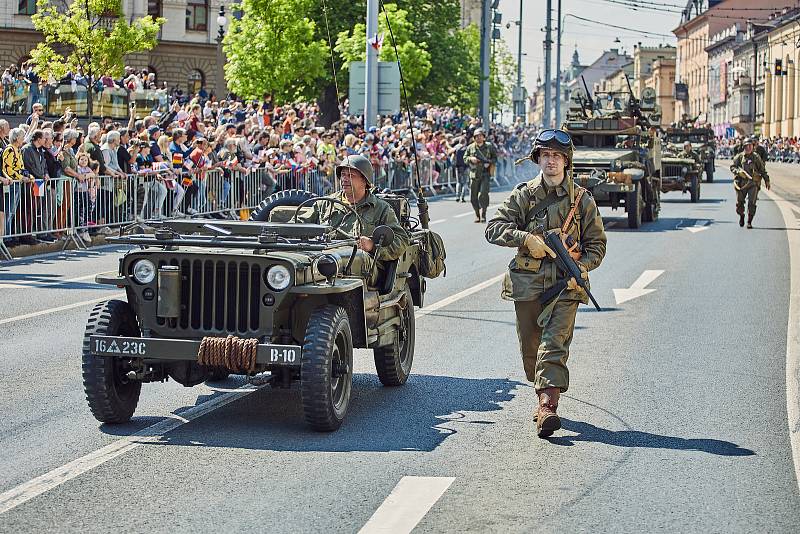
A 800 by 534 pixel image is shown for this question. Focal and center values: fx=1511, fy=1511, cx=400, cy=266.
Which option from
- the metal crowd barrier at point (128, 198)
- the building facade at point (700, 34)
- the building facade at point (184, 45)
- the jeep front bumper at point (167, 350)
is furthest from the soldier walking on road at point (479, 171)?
the building facade at point (700, 34)

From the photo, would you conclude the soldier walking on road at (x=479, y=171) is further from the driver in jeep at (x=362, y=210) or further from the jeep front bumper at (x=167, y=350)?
the jeep front bumper at (x=167, y=350)

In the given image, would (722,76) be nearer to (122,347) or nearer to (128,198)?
(128,198)

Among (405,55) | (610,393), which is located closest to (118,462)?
(610,393)

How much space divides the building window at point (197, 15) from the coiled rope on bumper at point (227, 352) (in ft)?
203

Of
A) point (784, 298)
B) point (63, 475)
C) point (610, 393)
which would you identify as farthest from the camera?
point (784, 298)

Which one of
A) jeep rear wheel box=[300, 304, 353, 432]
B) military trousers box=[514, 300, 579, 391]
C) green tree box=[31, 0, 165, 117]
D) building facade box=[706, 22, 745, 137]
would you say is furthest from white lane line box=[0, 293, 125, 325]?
building facade box=[706, 22, 745, 137]

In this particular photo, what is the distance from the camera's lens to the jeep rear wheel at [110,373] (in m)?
8.23

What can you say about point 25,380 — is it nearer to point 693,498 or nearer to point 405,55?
point 693,498

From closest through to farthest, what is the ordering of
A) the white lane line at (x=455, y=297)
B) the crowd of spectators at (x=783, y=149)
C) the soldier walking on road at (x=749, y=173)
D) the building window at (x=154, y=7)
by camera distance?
the white lane line at (x=455, y=297) < the soldier walking on road at (x=749, y=173) < the building window at (x=154, y=7) < the crowd of spectators at (x=783, y=149)

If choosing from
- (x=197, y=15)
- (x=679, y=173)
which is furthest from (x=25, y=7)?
(x=679, y=173)

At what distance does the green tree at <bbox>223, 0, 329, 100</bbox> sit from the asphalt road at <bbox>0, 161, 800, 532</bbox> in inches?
1174

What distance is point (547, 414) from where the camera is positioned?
27.1 ft

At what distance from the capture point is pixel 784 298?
16.2 metres

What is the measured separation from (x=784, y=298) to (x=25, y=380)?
9040 mm
